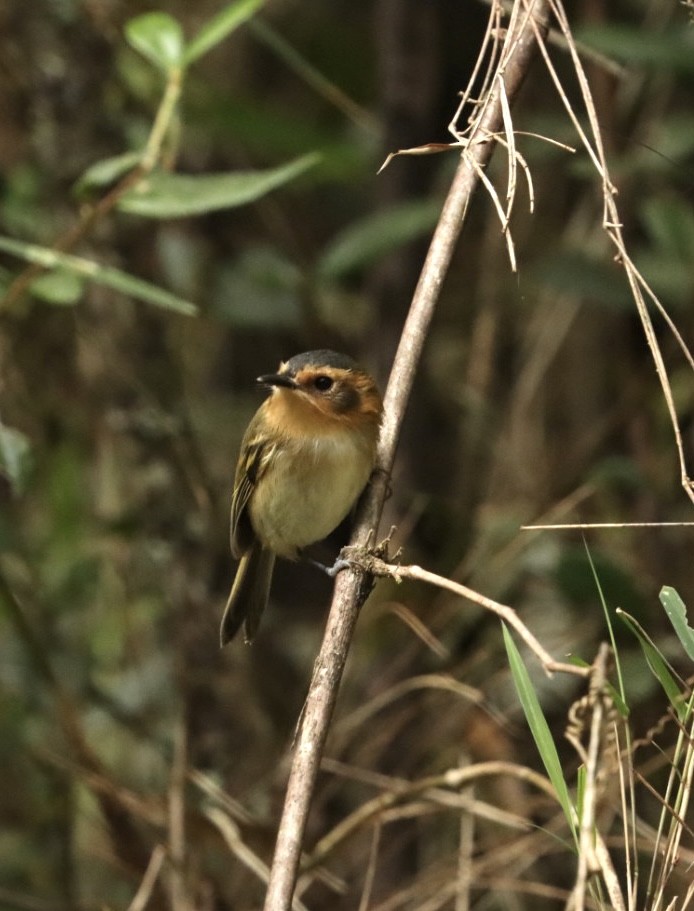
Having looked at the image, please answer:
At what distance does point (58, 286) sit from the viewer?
8.83 ft

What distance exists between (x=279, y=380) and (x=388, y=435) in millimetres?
665

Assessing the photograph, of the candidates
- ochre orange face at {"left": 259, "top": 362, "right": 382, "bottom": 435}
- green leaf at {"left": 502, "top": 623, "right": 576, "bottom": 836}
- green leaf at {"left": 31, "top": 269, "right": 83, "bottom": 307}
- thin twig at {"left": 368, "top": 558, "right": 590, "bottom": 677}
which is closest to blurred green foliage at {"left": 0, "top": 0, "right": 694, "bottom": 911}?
green leaf at {"left": 31, "top": 269, "right": 83, "bottom": 307}

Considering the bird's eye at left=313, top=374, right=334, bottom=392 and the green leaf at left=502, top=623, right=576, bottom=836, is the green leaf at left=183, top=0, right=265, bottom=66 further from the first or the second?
the green leaf at left=502, top=623, right=576, bottom=836

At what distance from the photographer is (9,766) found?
4.11m

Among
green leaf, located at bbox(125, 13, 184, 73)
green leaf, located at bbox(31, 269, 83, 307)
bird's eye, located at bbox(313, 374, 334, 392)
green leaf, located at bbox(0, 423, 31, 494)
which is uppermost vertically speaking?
green leaf, located at bbox(125, 13, 184, 73)

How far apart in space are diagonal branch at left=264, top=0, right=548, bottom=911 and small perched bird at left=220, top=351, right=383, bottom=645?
35 cm

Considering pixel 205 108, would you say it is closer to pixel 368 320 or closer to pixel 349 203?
pixel 368 320

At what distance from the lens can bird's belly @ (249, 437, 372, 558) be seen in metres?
2.56

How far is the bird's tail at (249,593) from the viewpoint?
317cm

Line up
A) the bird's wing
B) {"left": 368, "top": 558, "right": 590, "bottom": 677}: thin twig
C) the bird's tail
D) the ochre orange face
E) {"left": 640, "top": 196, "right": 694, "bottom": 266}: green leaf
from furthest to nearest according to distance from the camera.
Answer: {"left": 640, "top": 196, "right": 694, "bottom": 266}: green leaf < the bird's tail < the bird's wing < the ochre orange face < {"left": 368, "top": 558, "right": 590, "bottom": 677}: thin twig

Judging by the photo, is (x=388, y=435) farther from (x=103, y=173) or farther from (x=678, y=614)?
(x=103, y=173)

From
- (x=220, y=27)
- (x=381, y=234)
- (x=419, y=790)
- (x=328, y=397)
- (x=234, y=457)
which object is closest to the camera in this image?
(x=419, y=790)

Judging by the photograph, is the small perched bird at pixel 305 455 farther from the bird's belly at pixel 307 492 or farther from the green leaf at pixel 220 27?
the green leaf at pixel 220 27

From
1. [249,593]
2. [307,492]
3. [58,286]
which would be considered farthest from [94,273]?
[249,593]
